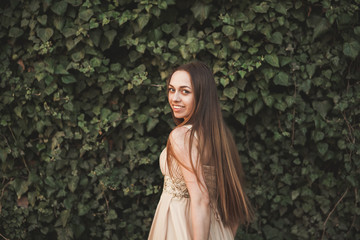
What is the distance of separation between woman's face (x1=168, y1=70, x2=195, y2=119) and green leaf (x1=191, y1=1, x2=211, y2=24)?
1006mm

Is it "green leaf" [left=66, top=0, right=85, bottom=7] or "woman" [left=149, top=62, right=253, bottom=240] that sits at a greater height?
"green leaf" [left=66, top=0, right=85, bottom=7]

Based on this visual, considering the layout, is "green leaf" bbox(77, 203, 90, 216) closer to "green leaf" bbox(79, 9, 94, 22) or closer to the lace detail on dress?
the lace detail on dress

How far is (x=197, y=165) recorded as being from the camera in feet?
5.93

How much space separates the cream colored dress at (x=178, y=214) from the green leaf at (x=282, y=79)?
1277 millimetres

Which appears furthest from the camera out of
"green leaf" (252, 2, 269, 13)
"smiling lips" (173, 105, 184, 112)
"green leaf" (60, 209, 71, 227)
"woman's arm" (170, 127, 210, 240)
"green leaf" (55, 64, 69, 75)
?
"green leaf" (60, 209, 71, 227)

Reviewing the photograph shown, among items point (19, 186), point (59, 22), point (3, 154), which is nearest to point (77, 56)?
point (59, 22)

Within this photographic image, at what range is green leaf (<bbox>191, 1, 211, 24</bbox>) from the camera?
9.26 feet

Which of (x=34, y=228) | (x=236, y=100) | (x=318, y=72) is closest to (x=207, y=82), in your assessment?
(x=236, y=100)

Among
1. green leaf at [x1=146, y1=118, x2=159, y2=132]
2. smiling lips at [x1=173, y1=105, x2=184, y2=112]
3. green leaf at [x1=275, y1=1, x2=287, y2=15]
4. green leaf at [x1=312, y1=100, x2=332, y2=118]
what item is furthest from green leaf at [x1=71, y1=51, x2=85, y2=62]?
green leaf at [x1=312, y1=100, x2=332, y2=118]

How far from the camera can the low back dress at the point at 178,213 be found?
1903mm

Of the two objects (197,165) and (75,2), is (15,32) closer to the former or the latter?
(75,2)

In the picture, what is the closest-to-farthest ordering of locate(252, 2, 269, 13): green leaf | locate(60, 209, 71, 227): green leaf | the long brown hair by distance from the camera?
the long brown hair < locate(252, 2, 269, 13): green leaf < locate(60, 209, 71, 227): green leaf

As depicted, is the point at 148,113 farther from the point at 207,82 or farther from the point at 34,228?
the point at 34,228

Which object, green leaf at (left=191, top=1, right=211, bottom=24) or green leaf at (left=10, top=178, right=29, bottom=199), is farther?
green leaf at (left=10, top=178, right=29, bottom=199)
